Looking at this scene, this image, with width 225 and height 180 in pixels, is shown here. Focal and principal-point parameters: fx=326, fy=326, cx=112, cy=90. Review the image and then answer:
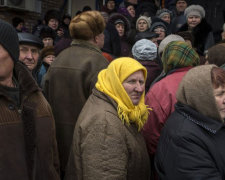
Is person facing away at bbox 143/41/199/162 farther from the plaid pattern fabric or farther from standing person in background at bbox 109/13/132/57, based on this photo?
standing person in background at bbox 109/13/132/57

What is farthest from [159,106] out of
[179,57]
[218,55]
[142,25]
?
[142,25]

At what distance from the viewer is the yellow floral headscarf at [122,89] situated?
2291mm

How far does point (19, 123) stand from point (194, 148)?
3.41 ft

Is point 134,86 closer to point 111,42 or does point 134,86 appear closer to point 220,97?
point 220,97

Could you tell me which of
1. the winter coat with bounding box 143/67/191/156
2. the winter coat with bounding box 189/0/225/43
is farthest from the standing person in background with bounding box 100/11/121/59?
the winter coat with bounding box 189/0/225/43

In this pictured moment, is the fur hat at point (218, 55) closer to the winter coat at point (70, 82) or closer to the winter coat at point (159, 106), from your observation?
the winter coat at point (159, 106)

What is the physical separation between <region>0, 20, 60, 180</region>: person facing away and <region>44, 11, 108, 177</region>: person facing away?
1.04 metres

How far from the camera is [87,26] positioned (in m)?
3.24

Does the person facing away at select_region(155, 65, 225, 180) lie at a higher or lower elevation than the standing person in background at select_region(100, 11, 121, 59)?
lower

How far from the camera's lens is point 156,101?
108 inches

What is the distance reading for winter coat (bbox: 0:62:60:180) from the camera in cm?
185

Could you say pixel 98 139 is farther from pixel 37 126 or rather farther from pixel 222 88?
pixel 222 88

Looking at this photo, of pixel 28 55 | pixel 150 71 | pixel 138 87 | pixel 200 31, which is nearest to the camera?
pixel 138 87

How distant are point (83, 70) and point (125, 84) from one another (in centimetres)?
86
